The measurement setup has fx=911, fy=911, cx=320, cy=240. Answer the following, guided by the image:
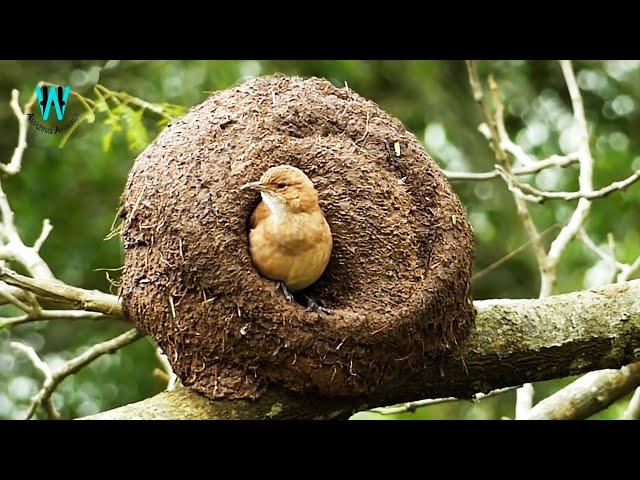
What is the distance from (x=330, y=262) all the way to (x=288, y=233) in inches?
14.7

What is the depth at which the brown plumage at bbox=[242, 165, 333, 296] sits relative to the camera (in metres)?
3.49

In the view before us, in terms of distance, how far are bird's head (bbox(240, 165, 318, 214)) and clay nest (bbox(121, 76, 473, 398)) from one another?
69mm

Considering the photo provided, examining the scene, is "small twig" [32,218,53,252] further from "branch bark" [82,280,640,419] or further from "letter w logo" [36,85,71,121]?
"branch bark" [82,280,640,419]

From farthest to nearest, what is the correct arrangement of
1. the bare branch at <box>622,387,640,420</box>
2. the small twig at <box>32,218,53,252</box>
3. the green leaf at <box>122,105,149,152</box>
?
the bare branch at <box>622,387,640,420</box>, the green leaf at <box>122,105,149,152</box>, the small twig at <box>32,218,53,252</box>

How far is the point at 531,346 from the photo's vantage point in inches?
145

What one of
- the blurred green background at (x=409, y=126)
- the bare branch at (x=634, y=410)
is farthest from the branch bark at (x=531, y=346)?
the blurred green background at (x=409, y=126)

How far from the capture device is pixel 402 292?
3490 millimetres

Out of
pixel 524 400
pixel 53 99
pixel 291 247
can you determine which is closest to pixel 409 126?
pixel 53 99

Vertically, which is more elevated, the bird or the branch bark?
the bird

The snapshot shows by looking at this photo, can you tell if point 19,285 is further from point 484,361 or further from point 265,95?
point 484,361

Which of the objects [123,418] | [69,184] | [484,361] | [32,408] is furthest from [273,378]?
[69,184]

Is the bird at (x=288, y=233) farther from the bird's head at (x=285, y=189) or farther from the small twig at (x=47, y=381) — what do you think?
the small twig at (x=47, y=381)

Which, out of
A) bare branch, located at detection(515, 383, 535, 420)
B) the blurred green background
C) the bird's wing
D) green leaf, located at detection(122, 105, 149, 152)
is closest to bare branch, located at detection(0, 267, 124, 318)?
the bird's wing

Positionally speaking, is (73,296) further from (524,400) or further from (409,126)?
(409,126)
